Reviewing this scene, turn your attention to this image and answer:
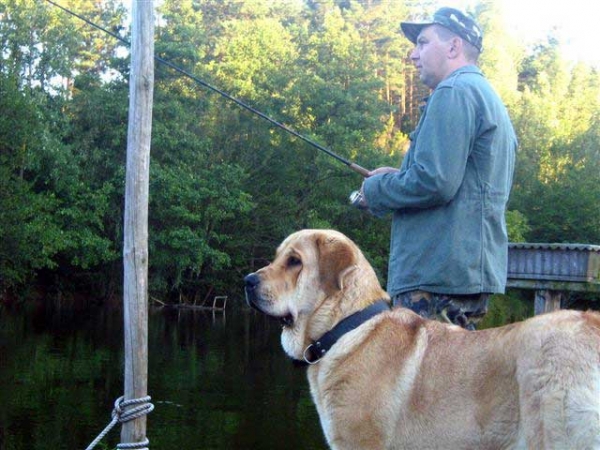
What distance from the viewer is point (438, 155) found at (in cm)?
461

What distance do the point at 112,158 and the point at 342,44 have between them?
17155 mm

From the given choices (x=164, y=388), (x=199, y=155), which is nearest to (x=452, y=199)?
(x=164, y=388)

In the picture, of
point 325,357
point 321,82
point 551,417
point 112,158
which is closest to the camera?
point 551,417

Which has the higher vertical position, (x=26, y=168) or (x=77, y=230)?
(x=26, y=168)

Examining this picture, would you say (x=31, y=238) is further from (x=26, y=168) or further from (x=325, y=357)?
(x=325, y=357)

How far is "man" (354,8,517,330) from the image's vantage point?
465 cm

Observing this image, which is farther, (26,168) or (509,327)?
(26,168)

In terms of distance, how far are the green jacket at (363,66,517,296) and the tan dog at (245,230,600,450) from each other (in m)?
0.38

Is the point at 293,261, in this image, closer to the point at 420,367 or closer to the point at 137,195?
the point at 420,367

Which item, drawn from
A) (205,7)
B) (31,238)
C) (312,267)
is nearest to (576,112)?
(205,7)

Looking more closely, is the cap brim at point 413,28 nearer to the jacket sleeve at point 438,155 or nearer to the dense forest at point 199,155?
the jacket sleeve at point 438,155

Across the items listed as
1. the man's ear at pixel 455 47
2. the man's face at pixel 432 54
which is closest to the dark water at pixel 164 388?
the man's face at pixel 432 54

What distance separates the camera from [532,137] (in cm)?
5556

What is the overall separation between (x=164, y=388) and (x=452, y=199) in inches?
726
